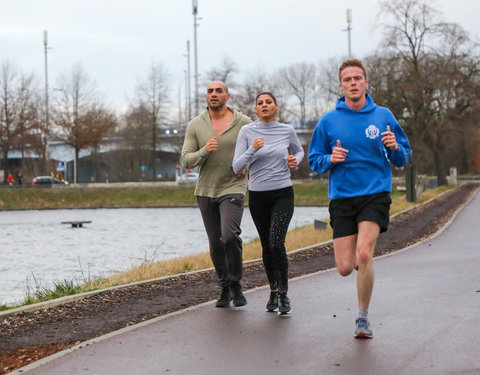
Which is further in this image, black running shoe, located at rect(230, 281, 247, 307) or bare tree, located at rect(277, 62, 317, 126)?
bare tree, located at rect(277, 62, 317, 126)

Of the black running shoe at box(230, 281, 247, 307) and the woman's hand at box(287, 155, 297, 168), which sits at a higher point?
the woman's hand at box(287, 155, 297, 168)

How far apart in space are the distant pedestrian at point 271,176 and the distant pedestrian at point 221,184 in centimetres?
29

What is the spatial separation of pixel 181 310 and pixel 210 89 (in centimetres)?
204

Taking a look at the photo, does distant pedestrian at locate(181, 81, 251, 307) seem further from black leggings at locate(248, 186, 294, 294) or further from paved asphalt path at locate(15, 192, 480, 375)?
paved asphalt path at locate(15, 192, 480, 375)

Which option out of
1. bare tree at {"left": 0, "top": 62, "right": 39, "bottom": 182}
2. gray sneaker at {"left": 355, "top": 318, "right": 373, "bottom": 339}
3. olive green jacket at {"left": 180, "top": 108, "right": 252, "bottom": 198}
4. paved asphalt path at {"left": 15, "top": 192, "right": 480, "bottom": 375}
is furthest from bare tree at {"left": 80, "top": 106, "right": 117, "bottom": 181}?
gray sneaker at {"left": 355, "top": 318, "right": 373, "bottom": 339}

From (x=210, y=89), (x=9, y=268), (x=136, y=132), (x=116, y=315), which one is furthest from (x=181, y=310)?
(x=136, y=132)

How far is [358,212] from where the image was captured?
648cm

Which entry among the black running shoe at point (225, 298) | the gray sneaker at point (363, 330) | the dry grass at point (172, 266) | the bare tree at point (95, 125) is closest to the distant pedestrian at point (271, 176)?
the black running shoe at point (225, 298)

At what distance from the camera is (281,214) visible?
7.68 metres

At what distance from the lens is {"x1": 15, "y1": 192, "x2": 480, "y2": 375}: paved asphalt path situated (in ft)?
18.5

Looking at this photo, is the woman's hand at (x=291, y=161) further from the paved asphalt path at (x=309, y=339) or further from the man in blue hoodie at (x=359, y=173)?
the paved asphalt path at (x=309, y=339)

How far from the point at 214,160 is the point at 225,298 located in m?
1.28

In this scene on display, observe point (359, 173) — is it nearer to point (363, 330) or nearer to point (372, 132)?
point (372, 132)

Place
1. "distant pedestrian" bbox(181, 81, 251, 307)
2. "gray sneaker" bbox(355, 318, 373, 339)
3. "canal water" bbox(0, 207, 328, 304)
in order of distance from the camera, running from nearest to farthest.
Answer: "gray sneaker" bbox(355, 318, 373, 339)
"distant pedestrian" bbox(181, 81, 251, 307)
"canal water" bbox(0, 207, 328, 304)
